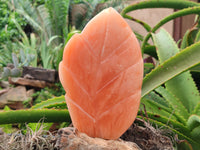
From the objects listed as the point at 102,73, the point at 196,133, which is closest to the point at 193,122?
the point at 196,133

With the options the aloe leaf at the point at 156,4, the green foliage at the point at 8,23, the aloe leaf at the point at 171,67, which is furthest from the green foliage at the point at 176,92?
the green foliage at the point at 8,23

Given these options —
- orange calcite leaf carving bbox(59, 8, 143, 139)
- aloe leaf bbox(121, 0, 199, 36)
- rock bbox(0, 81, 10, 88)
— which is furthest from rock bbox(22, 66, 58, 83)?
orange calcite leaf carving bbox(59, 8, 143, 139)

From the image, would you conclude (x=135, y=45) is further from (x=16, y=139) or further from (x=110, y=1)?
(x=110, y=1)

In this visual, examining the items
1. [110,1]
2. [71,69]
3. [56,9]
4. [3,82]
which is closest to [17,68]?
[3,82]

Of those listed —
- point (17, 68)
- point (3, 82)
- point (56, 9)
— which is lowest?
point (3, 82)

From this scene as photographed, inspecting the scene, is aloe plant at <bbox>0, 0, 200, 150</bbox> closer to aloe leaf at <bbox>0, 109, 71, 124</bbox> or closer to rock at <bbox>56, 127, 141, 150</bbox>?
aloe leaf at <bbox>0, 109, 71, 124</bbox>

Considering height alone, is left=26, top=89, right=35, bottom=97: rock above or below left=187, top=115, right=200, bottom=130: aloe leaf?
below

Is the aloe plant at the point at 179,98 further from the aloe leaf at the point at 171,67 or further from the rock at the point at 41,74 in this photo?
the rock at the point at 41,74
